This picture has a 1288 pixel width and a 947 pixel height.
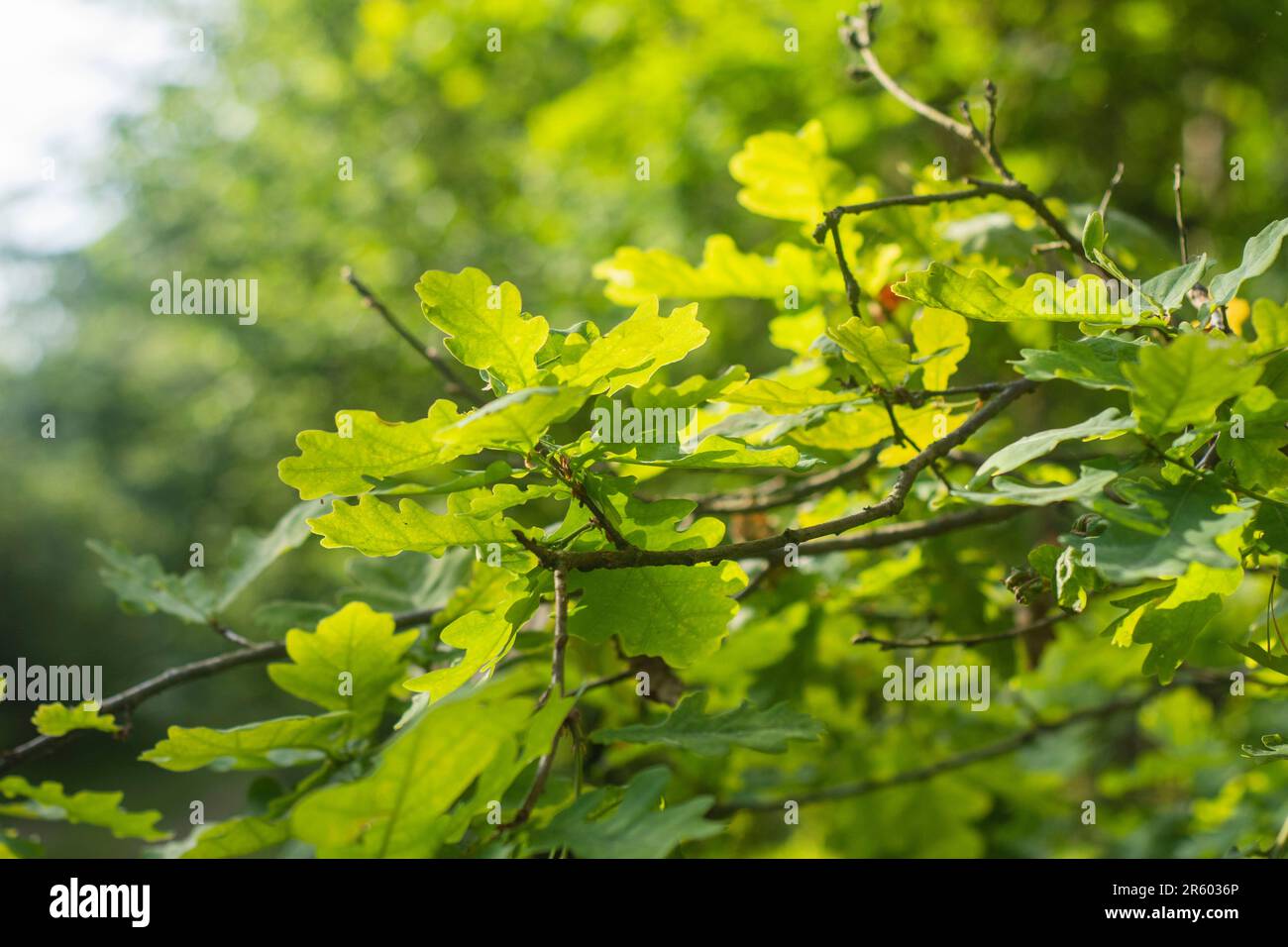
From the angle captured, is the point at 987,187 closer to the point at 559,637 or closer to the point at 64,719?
the point at 559,637

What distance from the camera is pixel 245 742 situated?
136cm

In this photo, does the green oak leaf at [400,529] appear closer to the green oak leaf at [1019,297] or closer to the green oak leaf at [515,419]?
the green oak leaf at [515,419]

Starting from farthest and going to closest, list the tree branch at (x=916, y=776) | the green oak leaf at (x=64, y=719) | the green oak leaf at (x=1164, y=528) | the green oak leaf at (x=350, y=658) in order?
the tree branch at (x=916, y=776) < the green oak leaf at (x=64, y=719) < the green oak leaf at (x=350, y=658) < the green oak leaf at (x=1164, y=528)

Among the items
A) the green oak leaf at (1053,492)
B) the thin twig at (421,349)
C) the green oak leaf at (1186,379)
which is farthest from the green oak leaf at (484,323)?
the thin twig at (421,349)

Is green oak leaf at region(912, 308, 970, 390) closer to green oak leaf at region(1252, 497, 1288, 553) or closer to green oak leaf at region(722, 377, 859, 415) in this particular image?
green oak leaf at region(722, 377, 859, 415)

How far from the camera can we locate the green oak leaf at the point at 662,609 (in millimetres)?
1240

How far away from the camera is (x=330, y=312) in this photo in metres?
8.65

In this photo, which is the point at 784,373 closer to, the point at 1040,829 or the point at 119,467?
the point at 1040,829

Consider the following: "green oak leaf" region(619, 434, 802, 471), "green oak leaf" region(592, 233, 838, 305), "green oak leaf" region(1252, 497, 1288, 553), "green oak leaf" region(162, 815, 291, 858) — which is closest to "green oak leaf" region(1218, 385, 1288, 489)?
"green oak leaf" region(1252, 497, 1288, 553)

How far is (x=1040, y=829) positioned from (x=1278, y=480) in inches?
122

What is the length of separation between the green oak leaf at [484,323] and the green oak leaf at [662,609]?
9.8 inches

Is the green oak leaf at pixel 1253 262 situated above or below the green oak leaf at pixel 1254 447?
above

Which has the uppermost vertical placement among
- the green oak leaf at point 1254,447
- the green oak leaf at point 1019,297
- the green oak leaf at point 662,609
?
the green oak leaf at point 1019,297

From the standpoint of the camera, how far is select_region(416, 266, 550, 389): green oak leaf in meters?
1.19
